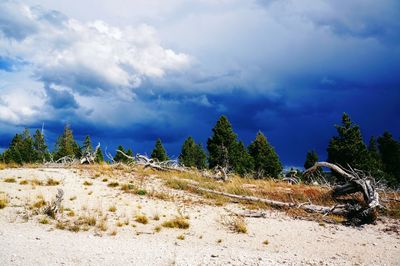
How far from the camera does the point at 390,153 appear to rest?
56.6m

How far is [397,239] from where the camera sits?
939cm

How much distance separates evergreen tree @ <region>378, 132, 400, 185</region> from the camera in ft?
178

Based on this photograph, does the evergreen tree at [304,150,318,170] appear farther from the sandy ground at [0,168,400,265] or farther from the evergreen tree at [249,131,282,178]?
the sandy ground at [0,168,400,265]

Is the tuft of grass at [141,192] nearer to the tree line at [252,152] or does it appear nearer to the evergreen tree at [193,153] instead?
the tree line at [252,152]

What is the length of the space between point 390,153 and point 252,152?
2347cm

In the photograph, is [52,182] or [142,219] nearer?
[142,219]

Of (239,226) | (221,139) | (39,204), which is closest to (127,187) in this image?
(39,204)

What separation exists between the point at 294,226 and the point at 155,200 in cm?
601

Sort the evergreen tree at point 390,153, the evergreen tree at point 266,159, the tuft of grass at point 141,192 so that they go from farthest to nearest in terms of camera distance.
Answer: the evergreen tree at point 390,153
the evergreen tree at point 266,159
the tuft of grass at point 141,192

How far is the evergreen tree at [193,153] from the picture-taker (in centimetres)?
6450

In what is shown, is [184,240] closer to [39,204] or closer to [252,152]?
[39,204]

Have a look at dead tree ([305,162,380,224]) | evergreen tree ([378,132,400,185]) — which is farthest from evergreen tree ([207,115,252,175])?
dead tree ([305,162,380,224])

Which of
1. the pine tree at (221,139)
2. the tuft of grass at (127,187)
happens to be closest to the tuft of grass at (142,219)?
the tuft of grass at (127,187)

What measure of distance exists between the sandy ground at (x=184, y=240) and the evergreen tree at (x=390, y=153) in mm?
49895
